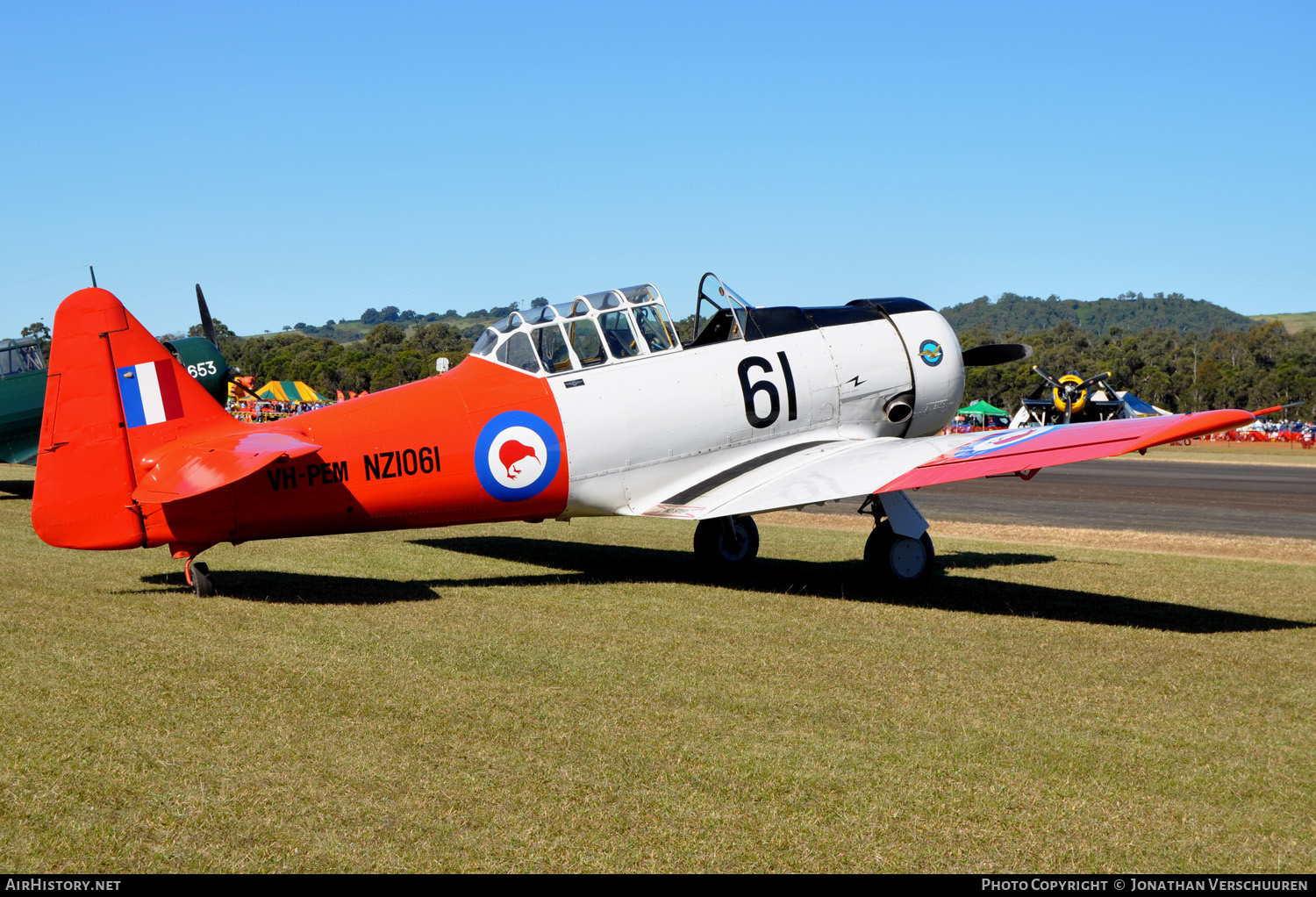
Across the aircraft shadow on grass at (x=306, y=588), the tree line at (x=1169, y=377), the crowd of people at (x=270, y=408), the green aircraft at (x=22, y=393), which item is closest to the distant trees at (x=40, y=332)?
the green aircraft at (x=22, y=393)

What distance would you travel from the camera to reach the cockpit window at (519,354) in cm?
919

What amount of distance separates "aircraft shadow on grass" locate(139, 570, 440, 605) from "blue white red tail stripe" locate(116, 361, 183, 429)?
1.40m

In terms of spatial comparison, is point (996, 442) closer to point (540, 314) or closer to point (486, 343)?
point (540, 314)

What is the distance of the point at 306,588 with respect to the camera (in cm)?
867

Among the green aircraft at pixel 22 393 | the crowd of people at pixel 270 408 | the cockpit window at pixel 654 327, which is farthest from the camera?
the crowd of people at pixel 270 408

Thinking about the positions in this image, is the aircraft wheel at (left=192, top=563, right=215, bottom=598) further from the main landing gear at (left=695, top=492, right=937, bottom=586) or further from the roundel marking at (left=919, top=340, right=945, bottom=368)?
the roundel marking at (left=919, top=340, right=945, bottom=368)

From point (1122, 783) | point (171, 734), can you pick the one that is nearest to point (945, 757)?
point (1122, 783)

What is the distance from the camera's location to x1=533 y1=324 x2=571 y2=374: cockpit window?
9.24 m

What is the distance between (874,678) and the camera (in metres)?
6.04

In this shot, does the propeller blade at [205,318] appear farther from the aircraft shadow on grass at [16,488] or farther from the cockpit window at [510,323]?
the cockpit window at [510,323]

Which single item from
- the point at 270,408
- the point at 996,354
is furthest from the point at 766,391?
the point at 270,408

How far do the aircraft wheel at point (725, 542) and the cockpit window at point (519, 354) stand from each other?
256cm

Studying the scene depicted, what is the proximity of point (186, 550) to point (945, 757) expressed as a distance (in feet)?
19.1

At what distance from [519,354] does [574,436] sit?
0.89 metres
